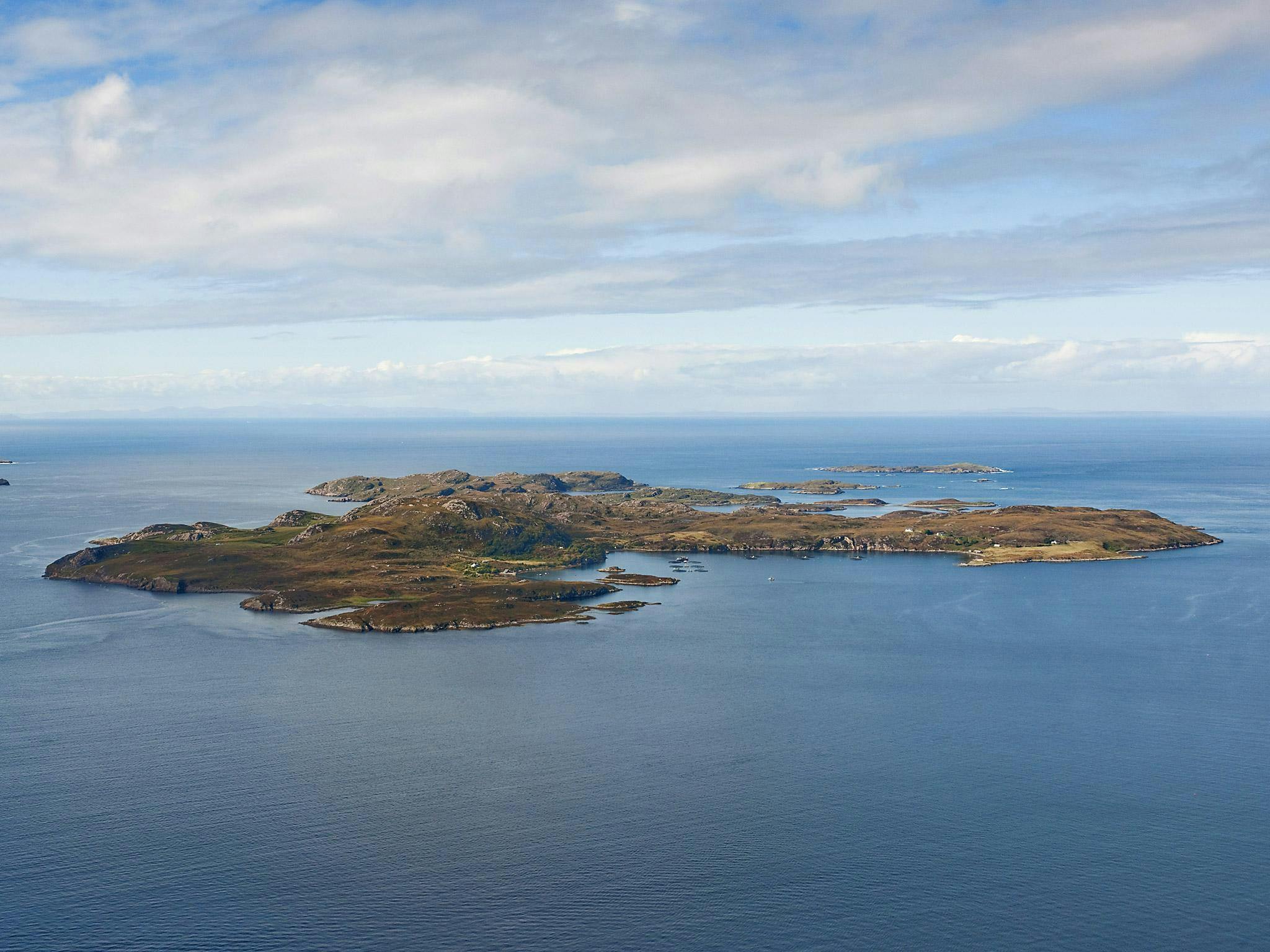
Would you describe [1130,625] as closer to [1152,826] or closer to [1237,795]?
[1237,795]

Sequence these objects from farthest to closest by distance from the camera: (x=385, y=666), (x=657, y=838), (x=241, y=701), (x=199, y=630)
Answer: (x=199, y=630)
(x=385, y=666)
(x=241, y=701)
(x=657, y=838)

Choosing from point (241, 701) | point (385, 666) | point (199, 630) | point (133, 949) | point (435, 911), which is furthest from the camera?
point (199, 630)

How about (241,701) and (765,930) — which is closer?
(765,930)

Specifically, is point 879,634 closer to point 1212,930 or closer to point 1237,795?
point 1237,795

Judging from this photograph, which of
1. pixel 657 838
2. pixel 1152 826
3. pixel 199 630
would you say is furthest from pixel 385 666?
pixel 1152 826

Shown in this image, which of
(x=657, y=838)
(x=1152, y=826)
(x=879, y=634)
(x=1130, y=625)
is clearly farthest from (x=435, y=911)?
(x=1130, y=625)

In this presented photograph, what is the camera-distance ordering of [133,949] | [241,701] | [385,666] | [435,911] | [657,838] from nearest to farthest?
[133,949]
[435,911]
[657,838]
[241,701]
[385,666]
